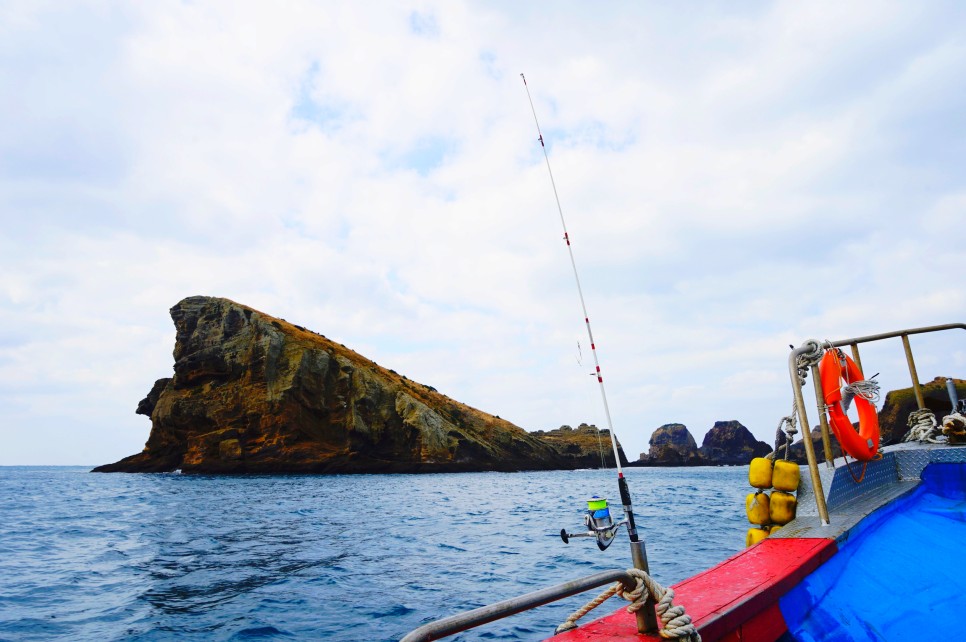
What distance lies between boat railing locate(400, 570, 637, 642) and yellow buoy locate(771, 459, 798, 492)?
337 cm

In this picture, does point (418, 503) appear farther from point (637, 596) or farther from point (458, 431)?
point (458, 431)

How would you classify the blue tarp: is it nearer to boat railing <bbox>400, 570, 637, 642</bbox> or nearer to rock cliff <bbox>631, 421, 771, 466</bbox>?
boat railing <bbox>400, 570, 637, 642</bbox>

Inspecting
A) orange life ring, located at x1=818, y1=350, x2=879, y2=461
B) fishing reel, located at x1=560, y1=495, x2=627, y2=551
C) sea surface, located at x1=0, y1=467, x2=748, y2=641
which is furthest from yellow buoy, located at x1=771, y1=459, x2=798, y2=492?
fishing reel, located at x1=560, y1=495, x2=627, y2=551

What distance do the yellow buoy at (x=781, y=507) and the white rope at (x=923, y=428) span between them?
361cm

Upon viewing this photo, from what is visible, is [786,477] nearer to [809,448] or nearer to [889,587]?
[809,448]

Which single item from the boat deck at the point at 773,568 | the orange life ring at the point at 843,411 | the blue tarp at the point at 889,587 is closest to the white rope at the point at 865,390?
the orange life ring at the point at 843,411

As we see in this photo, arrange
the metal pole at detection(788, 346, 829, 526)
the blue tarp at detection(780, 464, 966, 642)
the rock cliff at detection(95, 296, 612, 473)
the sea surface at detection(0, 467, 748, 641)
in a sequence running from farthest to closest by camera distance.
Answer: the rock cliff at detection(95, 296, 612, 473)
the sea surface at detection(0, 467, 748, 641)
the metal pole at detection(788, 346, 829, 526)
the blue tarp at detection(780, 464, 966, 642)

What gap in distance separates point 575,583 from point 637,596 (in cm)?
62

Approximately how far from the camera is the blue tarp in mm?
3068

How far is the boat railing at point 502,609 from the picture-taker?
1653mm

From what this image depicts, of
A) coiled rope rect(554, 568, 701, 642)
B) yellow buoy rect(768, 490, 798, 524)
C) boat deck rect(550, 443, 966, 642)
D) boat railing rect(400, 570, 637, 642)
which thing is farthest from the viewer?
yellow buoy rect(768, 490, 798, 524)

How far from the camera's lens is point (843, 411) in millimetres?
5453

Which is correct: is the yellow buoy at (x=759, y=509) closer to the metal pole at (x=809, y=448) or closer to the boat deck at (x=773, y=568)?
the boat deck at (x=773, y=568)

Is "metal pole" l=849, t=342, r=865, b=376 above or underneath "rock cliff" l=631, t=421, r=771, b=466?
above
